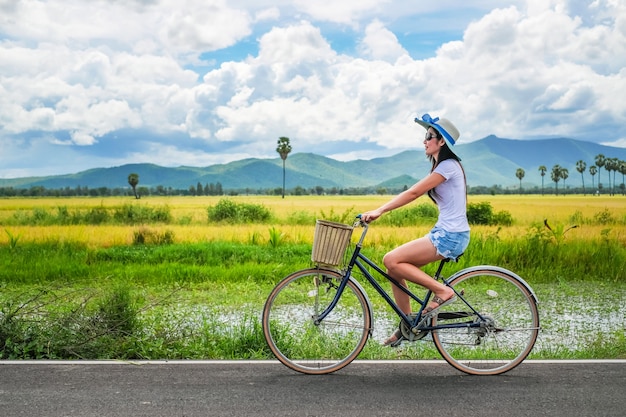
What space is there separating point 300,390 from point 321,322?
2.39ft

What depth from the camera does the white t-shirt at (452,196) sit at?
5.18 meters

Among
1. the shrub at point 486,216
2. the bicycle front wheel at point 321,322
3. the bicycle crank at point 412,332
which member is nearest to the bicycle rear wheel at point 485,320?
the bicycle crank at point 412,332

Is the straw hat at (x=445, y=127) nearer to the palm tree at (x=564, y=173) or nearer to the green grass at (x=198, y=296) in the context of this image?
the green grass at (x=198, y=296)

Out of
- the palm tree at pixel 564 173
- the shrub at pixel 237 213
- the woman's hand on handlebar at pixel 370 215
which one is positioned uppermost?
the palm tree at pixel 564 173

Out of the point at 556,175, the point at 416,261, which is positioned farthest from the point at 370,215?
the point at 556,175

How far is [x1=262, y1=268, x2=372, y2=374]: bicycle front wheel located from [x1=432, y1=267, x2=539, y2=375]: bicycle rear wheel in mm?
637

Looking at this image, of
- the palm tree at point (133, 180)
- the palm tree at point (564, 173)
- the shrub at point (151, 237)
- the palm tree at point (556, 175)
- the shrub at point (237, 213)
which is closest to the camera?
the shrub at point (151, 237)

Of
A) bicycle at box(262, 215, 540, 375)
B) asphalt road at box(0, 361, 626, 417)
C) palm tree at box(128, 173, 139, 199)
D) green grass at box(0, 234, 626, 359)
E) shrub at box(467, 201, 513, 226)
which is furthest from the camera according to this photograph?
palm tree at box(128, 173, 139, 199)

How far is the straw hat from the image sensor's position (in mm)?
5207

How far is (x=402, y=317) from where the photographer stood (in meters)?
5.41

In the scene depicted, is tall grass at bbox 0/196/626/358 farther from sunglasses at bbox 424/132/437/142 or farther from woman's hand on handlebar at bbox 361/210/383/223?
sunglasses at bbox 424/132/437/142

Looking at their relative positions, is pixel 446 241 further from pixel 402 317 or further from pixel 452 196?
pixel 402 317

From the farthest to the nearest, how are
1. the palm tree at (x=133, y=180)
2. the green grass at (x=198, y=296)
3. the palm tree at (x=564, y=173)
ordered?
the palm tree at (x=564, y=173) < the palm tree at (x=133, y=180) < the green grass at (x=198, y=296)

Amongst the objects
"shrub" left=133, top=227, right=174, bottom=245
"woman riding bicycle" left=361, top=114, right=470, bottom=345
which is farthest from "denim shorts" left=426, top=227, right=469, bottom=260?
"shrub" left=133, top=227, right=174, bottom=245
